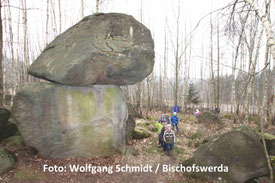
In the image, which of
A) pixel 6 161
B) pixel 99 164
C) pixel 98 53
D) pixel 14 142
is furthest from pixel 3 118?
pixel 98 53

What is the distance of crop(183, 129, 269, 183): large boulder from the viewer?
423cm

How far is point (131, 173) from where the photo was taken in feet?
16.0

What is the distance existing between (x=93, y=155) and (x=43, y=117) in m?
1.96

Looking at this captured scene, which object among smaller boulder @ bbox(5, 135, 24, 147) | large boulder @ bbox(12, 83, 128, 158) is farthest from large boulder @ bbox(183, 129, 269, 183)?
smaller boulder @ bbox(5, 135, 24, 147)

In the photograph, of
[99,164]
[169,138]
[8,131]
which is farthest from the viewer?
[169,138]

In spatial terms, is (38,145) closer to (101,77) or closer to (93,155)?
(93,155)

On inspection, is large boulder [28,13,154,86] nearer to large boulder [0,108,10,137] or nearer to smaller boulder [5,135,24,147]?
large boulder [0,108,10,137]

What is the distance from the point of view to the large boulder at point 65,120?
15.7 feet

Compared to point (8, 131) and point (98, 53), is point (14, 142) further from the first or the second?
point (98, 53)

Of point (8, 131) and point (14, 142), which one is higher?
point (8, 131)

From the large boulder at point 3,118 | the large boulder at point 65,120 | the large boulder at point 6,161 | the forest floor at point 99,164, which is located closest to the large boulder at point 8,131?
the large boulder at point 3,118

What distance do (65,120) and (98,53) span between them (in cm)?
232

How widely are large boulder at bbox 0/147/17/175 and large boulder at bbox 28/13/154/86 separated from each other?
90.7 inches

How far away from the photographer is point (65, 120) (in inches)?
196
